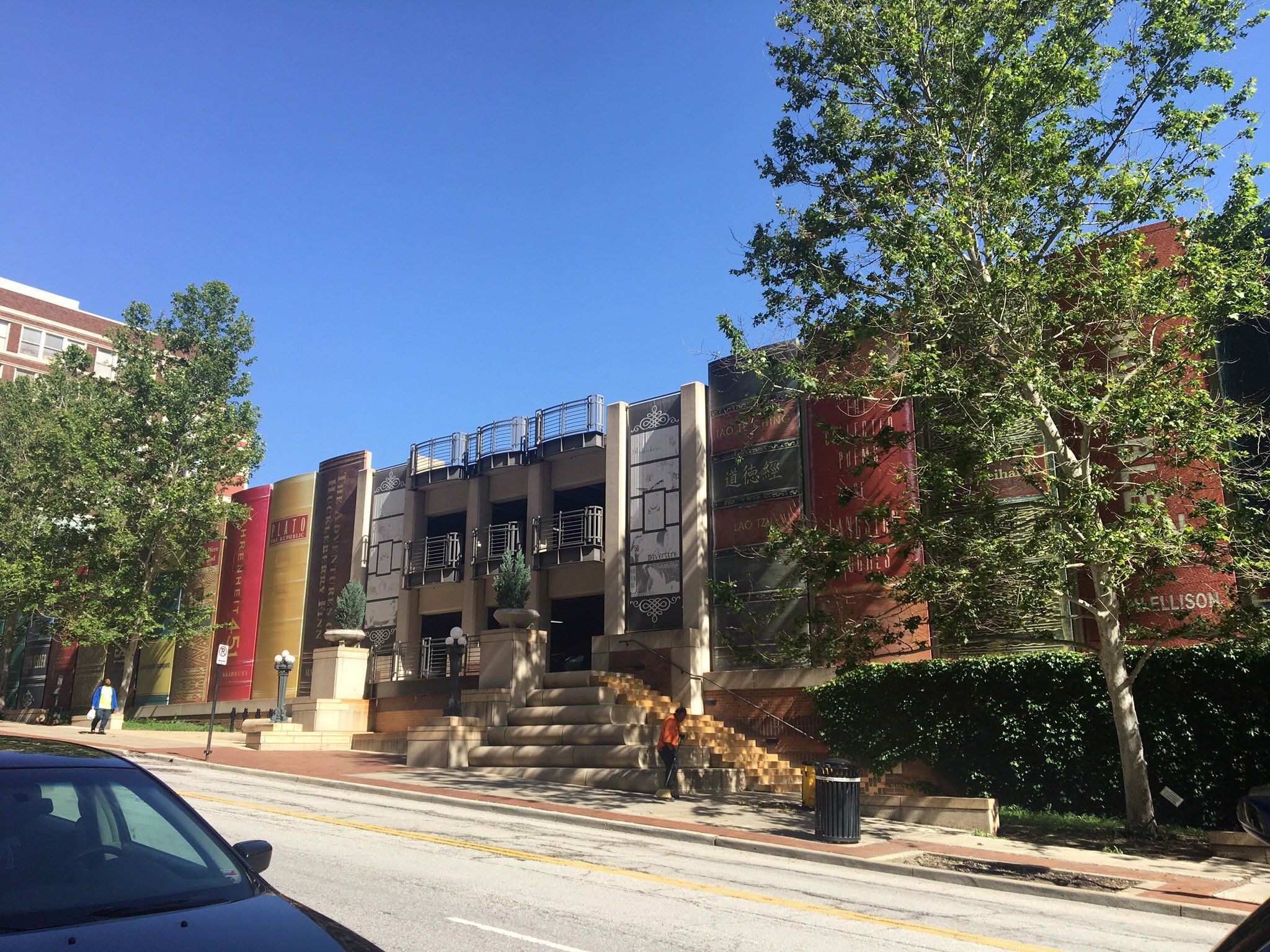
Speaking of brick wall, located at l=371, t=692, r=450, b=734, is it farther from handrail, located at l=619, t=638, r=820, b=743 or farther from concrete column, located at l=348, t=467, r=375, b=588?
handrail, located at l=619, t=638, r=820, b=743

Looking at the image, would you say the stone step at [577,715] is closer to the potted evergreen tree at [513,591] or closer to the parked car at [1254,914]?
the potted evergreen tree at [513,591]

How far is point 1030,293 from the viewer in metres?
14.5

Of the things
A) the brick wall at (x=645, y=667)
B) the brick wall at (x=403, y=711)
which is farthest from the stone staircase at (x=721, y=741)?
the brick wall at (x=403, y=711)

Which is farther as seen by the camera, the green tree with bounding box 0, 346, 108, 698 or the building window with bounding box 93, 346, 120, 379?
the building window with bounding box 93, 346, 120, 379

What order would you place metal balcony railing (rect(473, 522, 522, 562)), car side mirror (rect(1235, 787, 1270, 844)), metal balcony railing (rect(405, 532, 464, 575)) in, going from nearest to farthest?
car side mirror (rect(1235, 787, 1270, 844)) < metal balcony railing (rect(473, 522, 522, 562)) < metal balcony railing (rect(405, 532, 464, 575))

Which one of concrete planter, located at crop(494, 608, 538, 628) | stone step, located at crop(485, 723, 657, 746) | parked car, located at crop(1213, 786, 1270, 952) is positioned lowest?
stone step, located at crop(485, 723, 657, 746)

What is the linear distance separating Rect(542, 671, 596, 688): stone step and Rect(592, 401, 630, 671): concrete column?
2.00m

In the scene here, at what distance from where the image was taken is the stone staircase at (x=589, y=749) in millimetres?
19812

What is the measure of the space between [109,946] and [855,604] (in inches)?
836

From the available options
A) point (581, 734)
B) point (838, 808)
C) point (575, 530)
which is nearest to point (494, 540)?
point (575, 530)

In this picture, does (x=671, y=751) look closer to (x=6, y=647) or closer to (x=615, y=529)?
(x=615, y=529)

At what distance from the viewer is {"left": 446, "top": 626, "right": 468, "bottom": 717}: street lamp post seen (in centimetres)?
2481

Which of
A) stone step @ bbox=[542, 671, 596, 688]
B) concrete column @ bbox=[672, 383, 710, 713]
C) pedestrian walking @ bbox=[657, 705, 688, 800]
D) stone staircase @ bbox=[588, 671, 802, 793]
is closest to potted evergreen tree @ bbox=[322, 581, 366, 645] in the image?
stone step @ bbox=[542, 671, 596, 688]

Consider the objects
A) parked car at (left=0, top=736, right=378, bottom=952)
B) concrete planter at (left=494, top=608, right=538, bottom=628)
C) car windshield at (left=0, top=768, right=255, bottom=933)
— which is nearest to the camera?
parked car at (left=0, top=736, right=378, bottom=952)
